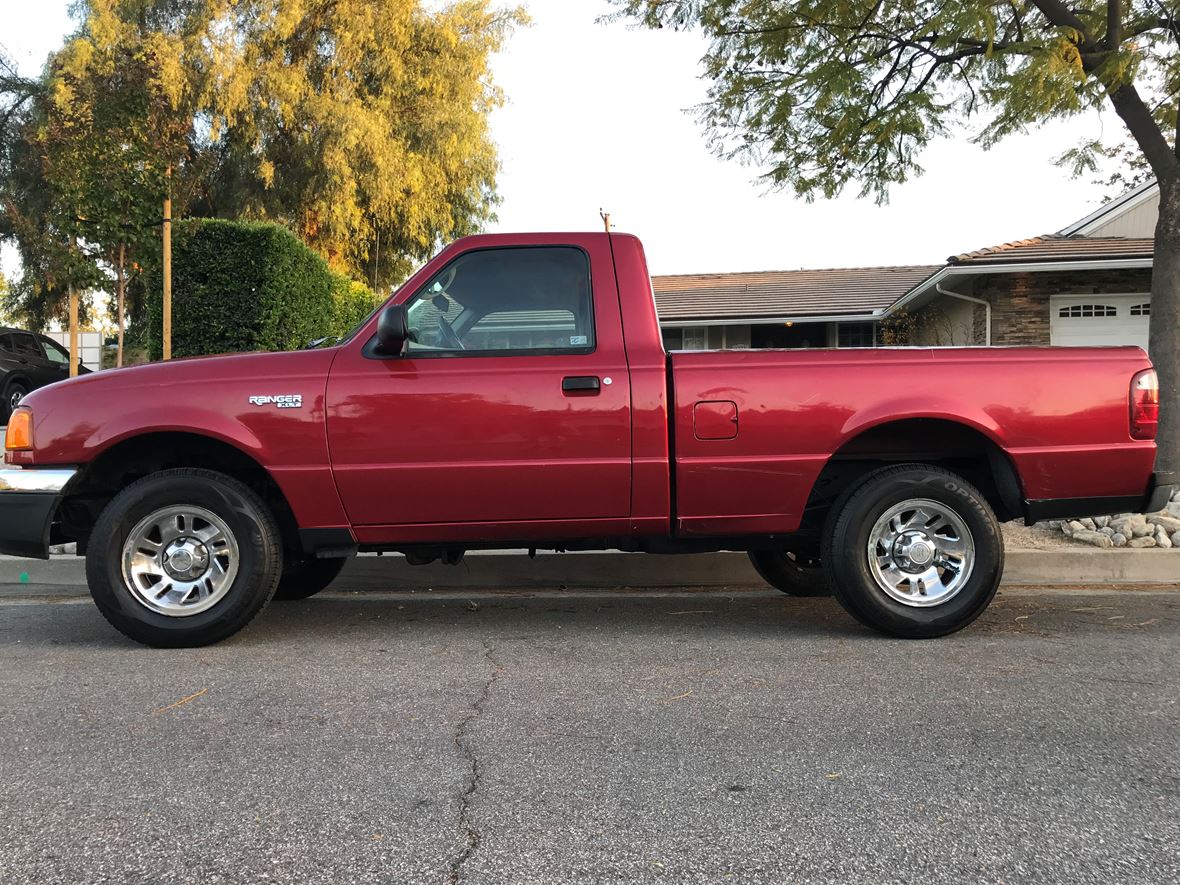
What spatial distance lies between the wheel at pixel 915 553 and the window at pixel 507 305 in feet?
5.09

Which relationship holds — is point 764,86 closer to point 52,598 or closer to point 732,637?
point 732,637

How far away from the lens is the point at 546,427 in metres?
4.44

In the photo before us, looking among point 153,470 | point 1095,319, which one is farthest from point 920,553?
point 1095,319

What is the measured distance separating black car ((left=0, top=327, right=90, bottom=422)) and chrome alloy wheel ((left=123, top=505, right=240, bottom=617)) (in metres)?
12.9

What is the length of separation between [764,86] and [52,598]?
7.29 meters

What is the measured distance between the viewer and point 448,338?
4.59m

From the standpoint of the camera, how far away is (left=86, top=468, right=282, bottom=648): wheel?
441 cm

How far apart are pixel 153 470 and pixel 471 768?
9.21 ft

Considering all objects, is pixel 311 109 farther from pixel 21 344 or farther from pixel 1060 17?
pixel 1060 17

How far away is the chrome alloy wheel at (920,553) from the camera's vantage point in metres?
4.54

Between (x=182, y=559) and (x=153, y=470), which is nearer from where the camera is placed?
(x=182, y=559)

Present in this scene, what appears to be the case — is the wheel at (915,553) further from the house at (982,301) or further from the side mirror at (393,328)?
the house at (982,301)

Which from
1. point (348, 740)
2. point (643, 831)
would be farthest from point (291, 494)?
point (643, 831)

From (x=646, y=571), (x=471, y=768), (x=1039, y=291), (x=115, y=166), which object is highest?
(x=115, y=166)
